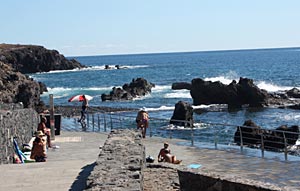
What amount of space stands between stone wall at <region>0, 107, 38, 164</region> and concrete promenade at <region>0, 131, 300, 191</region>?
1.15 m

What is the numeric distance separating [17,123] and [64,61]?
15781cm

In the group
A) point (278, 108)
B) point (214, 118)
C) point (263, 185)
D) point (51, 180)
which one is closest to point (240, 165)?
point (263, 185)

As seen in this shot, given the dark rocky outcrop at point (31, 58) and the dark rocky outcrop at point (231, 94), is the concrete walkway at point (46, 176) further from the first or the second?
the dark rocky outcrop at point (31, 58)

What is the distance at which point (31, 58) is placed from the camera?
151250 millimetres

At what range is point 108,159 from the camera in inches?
333

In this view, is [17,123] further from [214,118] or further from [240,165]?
[214,118]

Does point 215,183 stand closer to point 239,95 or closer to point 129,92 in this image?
point 239,95

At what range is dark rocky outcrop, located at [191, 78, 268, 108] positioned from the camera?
52625mm

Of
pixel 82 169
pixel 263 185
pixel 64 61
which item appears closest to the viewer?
pixel 263 185

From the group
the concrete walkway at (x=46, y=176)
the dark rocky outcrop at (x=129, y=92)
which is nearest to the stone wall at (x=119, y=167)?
the concrete walkway at (x=46, y=176)

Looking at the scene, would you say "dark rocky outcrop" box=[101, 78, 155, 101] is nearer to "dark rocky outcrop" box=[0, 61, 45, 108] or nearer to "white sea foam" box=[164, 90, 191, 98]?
"white sea foam" box=[164, 90, 191, 98]

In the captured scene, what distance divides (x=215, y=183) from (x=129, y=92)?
57.4 metres

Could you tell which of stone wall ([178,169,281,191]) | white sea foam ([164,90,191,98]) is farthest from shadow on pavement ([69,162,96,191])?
white sea foam ([164,90,191,98])

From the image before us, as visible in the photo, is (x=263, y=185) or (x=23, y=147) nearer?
(x=263, y=185)
